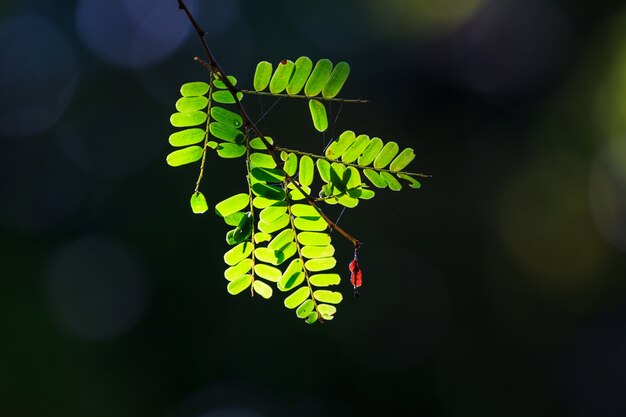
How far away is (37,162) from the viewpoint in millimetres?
10117

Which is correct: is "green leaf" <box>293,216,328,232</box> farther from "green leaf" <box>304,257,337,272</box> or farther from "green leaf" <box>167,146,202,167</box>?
"green leaf" <box>167,146,202,167</box>

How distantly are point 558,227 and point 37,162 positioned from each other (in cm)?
727

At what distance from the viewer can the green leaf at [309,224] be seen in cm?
124

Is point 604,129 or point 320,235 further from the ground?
point 604,129

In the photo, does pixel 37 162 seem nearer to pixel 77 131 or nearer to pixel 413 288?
pixel 77 131

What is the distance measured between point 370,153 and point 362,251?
737 centimetres

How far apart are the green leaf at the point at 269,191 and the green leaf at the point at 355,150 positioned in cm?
12

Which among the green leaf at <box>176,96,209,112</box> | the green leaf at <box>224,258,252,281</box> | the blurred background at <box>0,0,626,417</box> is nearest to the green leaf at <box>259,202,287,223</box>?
the green leaf at <box>224,258,252,281</box>

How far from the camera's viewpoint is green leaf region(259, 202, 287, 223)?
1.22 m

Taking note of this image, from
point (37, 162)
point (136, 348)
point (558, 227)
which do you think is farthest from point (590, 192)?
point (37, 162)

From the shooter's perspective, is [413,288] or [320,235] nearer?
[320,235]

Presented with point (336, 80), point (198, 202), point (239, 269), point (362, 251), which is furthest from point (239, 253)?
point (362, 251)

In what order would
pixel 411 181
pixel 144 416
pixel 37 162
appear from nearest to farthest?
pixel 411 181, pixel 144 416, pixel 37 162

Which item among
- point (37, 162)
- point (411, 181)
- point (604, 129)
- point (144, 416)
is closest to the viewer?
point (411, 181)
